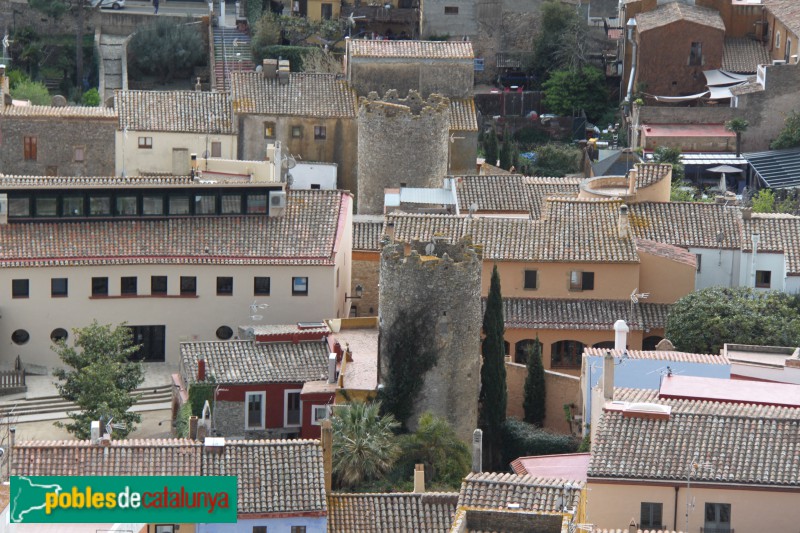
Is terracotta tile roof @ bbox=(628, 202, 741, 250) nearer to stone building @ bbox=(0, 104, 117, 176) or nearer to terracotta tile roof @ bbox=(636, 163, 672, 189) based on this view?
terracotta tile roof @ bbox=(636, 163, 672, 189)

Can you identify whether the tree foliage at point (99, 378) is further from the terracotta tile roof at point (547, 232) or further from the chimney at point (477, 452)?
the chimney at point (477, 452)

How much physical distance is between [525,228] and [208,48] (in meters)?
34.6

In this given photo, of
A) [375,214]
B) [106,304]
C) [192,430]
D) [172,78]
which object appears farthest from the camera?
[172,78]

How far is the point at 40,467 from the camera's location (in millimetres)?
64188

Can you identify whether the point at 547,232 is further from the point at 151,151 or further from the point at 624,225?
the point at 151,151

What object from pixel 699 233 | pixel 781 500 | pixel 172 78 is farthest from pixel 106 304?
pixel 172 78

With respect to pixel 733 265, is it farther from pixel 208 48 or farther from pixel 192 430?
pixel 208 48

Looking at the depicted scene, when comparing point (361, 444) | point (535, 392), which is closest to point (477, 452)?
point (361, 444)

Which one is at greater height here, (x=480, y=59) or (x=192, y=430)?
(x=480, y=59)

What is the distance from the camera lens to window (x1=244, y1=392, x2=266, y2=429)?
249 ft

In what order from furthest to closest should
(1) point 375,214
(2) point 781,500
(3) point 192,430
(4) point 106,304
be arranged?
1. (1) point 375,214
2. (4) point 106,304
3. (3) point 192,430
4. (2) point 781,500

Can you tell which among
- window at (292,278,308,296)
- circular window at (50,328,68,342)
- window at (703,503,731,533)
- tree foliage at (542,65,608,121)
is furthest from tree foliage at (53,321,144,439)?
tree foliage at (542,65,608,121)

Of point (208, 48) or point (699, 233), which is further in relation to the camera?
point (208, 48)

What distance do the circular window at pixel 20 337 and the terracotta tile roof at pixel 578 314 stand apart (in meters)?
14.3
